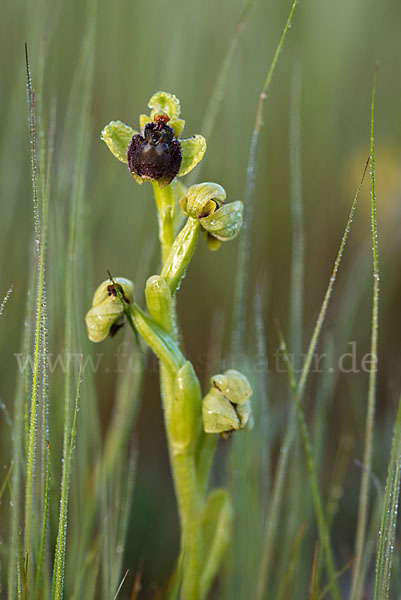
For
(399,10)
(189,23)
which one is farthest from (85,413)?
(399,10)

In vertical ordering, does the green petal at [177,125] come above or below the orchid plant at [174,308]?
above

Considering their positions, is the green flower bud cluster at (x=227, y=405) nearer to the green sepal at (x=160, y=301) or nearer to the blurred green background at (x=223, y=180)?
the green sepal at (x=160, y=301)

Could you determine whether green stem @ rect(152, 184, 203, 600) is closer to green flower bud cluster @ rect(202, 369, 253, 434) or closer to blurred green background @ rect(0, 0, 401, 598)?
green flower bud cluster @ rect(202, 369, 253, 434)

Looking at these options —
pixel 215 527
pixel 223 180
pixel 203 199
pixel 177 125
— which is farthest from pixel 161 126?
pixel 223 180

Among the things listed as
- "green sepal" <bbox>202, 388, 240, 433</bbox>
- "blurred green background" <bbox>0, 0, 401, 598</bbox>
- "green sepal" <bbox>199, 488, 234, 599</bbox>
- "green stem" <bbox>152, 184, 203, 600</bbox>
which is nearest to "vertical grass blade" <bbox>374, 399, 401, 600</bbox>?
"green sepal" <bbox>202, 388, 240, 433</bbox>

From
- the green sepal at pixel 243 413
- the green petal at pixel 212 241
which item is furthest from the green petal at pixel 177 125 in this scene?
the green sepal at pixel 243 413

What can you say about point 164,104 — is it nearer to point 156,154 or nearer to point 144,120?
point 144,120
